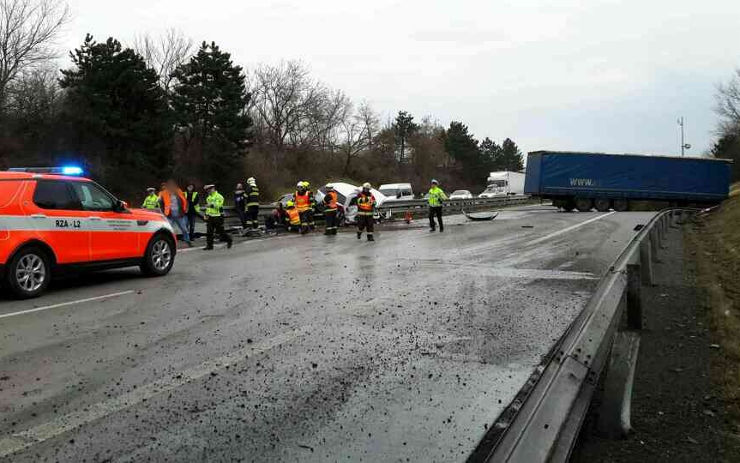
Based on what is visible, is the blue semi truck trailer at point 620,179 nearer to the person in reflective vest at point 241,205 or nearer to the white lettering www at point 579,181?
the white lettering www at point 579,181

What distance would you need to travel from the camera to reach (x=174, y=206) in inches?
685

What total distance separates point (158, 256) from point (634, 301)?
845 centimetres

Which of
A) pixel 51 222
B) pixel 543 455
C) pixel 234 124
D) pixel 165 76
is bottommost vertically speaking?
pixel 543 455

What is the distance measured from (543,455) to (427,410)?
178cm

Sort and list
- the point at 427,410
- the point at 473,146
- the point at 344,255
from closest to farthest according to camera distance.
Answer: the point at 427,410 < the point at 344,255 < the point at 473,146

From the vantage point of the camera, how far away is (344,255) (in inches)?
534

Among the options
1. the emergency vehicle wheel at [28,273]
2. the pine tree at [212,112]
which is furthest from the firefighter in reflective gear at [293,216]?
the pine tree at [212,112]

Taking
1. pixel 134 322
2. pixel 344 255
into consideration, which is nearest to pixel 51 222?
pixel 134 322

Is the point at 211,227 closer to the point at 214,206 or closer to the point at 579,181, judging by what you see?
the point at 214,206

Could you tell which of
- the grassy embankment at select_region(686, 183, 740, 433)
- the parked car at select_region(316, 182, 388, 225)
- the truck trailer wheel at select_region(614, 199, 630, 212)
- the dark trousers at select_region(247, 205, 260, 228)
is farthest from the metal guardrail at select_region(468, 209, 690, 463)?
the truck trailer wheel at select_region(614, 199, 630, 212)

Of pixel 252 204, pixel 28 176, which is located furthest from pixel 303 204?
pixel 28 176

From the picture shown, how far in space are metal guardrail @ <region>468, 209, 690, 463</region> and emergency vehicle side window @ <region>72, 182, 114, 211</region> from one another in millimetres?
7715

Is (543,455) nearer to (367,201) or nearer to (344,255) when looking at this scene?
(344,255)

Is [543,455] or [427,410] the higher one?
[543,455]
